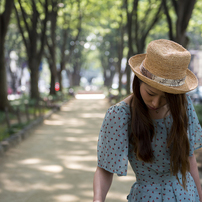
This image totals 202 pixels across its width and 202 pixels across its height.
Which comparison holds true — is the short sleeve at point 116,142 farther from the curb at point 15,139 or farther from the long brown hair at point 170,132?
the curb at point 15,139

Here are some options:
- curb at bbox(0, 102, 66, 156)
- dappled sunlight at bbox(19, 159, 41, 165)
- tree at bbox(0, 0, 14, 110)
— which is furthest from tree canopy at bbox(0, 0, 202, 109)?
dappled sunlight at bbox(19, 159, 41, 165)

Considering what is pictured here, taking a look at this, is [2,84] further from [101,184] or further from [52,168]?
[101,184]

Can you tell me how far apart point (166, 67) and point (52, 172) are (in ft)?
15.6

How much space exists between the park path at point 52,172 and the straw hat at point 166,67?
3.30m

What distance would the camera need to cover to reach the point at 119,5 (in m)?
20.3

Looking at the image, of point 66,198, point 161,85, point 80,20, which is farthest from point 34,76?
point 161,85

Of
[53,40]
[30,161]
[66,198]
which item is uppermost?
[66,198]

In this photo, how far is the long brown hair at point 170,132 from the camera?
6.20ft

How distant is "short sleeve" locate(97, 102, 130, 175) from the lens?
6.28ft

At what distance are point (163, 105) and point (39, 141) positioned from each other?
7975 millimetres

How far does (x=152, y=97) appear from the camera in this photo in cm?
188

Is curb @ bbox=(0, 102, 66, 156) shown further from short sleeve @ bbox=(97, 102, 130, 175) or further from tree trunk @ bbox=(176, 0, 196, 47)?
short sleeve @ bbox=(97, 102, 130, 175)

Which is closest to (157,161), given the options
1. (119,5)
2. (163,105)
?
(163,105)

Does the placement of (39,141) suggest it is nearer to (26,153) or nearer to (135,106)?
(26,153)
